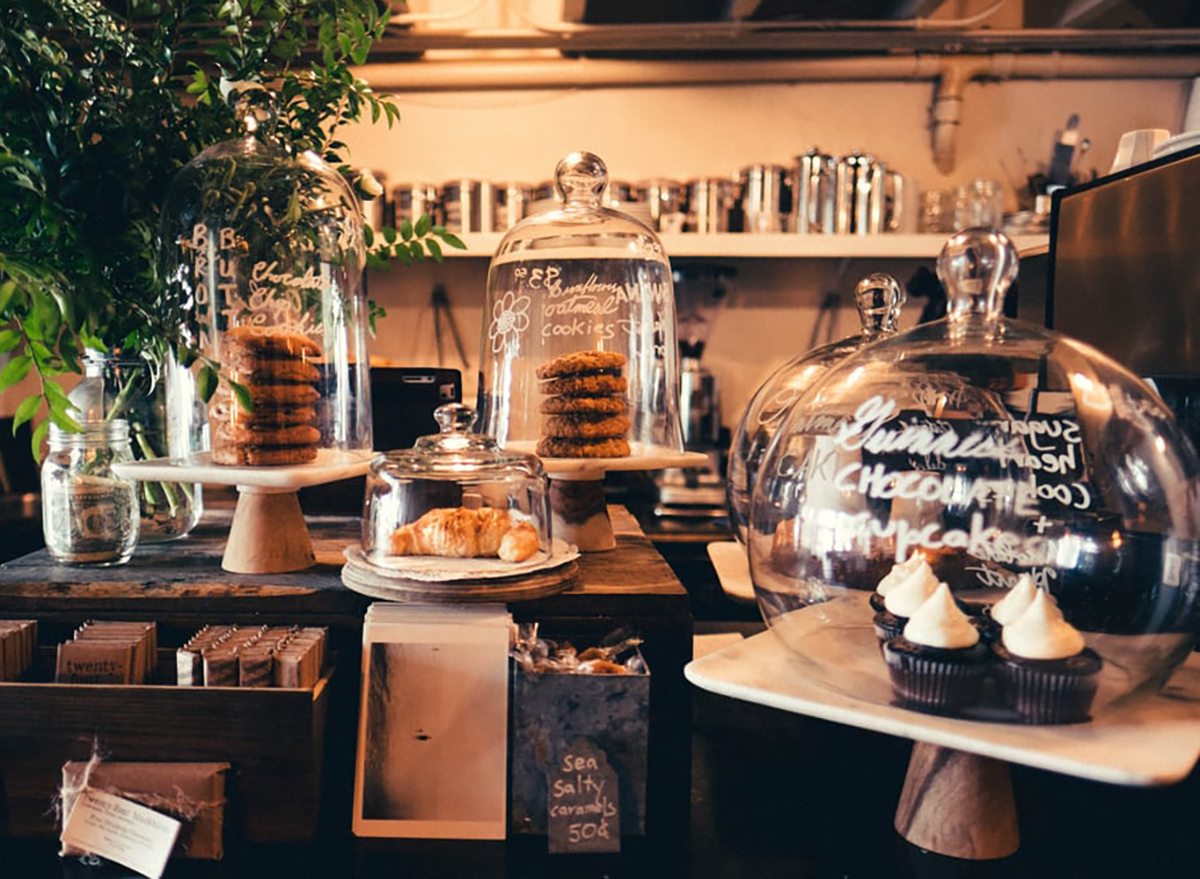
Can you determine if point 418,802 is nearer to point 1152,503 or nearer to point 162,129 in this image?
point 1152,503

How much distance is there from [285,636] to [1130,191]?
1262 mm

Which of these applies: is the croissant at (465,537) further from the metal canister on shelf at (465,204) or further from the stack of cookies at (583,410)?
the metal canister on shelf at (465,204)

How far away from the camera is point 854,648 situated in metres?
0.85

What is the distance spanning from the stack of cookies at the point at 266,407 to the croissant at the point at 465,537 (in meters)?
0.20

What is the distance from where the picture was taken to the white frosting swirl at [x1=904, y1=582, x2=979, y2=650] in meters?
0.74

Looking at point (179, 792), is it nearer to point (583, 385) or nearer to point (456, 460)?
point (456, 460)

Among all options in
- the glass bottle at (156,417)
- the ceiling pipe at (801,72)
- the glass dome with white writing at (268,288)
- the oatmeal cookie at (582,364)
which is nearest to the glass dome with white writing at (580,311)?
the oatmeal cookie at (582,364)

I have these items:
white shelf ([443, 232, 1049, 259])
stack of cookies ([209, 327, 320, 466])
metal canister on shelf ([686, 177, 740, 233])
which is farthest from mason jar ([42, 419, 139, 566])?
metal canister on shelf ([686, 177, 740, 233])

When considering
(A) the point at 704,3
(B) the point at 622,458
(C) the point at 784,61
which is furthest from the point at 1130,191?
(C) the point at 784,61

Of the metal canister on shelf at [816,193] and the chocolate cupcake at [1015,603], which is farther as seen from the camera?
the metal canister on shelf at [816,193]

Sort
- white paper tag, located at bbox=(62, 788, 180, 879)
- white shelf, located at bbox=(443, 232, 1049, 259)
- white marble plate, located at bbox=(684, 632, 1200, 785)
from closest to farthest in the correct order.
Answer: white marble plate, located at bbox=(684, 632, 1200, 785) → white paper tag, located at bbox=(62, 788, 180, 879) → white shelf, located at bbox=(443, 232, 1049, 259)

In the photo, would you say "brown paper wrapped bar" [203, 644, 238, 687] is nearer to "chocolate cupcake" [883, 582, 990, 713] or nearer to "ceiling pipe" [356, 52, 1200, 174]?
"chocolate cupcake" [883, 582, 990, 713]

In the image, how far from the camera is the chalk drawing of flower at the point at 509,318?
5.03 ft

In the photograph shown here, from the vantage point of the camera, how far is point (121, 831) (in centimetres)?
89
